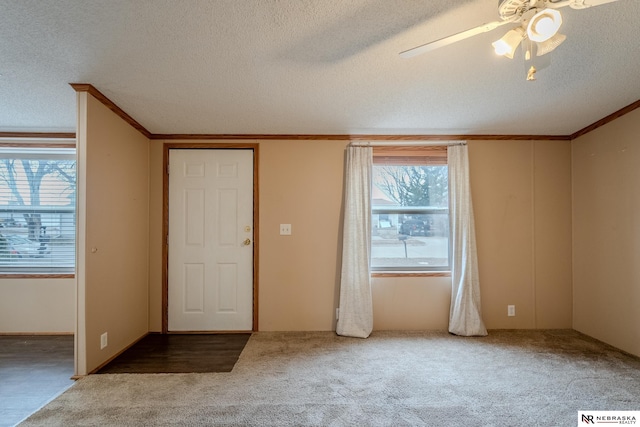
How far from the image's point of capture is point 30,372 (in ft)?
8.00

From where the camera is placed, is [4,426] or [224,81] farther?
[224,81]

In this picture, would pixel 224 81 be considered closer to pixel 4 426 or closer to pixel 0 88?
pixel 0 88

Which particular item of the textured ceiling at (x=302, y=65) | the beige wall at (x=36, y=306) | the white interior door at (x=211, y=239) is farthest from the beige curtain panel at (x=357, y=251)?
the beige wall at (x=36, y=306)

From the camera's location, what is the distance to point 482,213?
341 cm

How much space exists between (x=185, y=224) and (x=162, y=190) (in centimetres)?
47

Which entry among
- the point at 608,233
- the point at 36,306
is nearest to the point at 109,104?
the point at 36,306

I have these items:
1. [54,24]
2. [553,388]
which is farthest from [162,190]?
[553,388]

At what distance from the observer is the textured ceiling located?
150 cm

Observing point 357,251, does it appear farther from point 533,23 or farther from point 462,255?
point 533,23

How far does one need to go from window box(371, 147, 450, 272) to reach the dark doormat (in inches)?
71.7

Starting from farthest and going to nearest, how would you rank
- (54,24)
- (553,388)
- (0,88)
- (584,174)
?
1. (584,174)
2. (0,88)
3. (553,388)
4. (54,24)

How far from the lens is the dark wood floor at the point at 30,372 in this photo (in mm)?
1992

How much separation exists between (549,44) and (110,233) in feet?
10.9

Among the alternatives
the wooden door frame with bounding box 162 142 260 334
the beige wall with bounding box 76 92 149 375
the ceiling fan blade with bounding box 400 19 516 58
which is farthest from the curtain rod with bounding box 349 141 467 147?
the beige wall with bounding box 76 92 149 375
